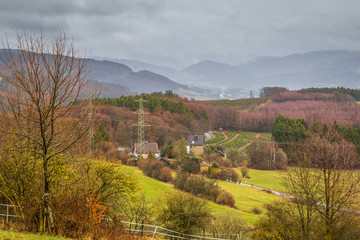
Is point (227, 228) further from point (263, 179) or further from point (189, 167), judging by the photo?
point (263, 179)

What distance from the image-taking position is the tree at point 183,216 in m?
18.2

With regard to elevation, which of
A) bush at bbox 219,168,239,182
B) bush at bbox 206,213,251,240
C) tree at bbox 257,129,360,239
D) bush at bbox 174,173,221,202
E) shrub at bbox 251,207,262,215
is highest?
tree at bbox 257,129,360,239

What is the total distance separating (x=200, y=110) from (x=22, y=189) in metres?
98.7

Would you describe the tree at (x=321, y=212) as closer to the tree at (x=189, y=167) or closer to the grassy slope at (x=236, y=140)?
the tree at (x=189, y=167)

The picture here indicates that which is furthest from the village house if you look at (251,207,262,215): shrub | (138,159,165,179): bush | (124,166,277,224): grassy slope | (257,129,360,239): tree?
(257,129,360,239): tree

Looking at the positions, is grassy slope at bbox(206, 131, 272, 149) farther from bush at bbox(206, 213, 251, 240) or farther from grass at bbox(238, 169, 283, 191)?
bush at bbox(206, 213, 251, 240)

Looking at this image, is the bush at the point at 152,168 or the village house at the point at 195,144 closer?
the bush at the point at 152,168

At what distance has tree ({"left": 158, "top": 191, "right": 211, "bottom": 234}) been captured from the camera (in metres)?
18.2

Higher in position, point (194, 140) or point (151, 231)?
point (151, 231)

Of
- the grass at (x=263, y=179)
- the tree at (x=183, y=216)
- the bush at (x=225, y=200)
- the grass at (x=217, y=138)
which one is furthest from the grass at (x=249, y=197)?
the grass at (x=217, y=138)

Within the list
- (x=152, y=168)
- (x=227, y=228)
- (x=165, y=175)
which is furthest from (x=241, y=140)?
(x=227, y=228)

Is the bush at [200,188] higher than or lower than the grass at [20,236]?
lower

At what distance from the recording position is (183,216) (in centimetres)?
1844

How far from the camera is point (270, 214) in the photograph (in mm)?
16453
